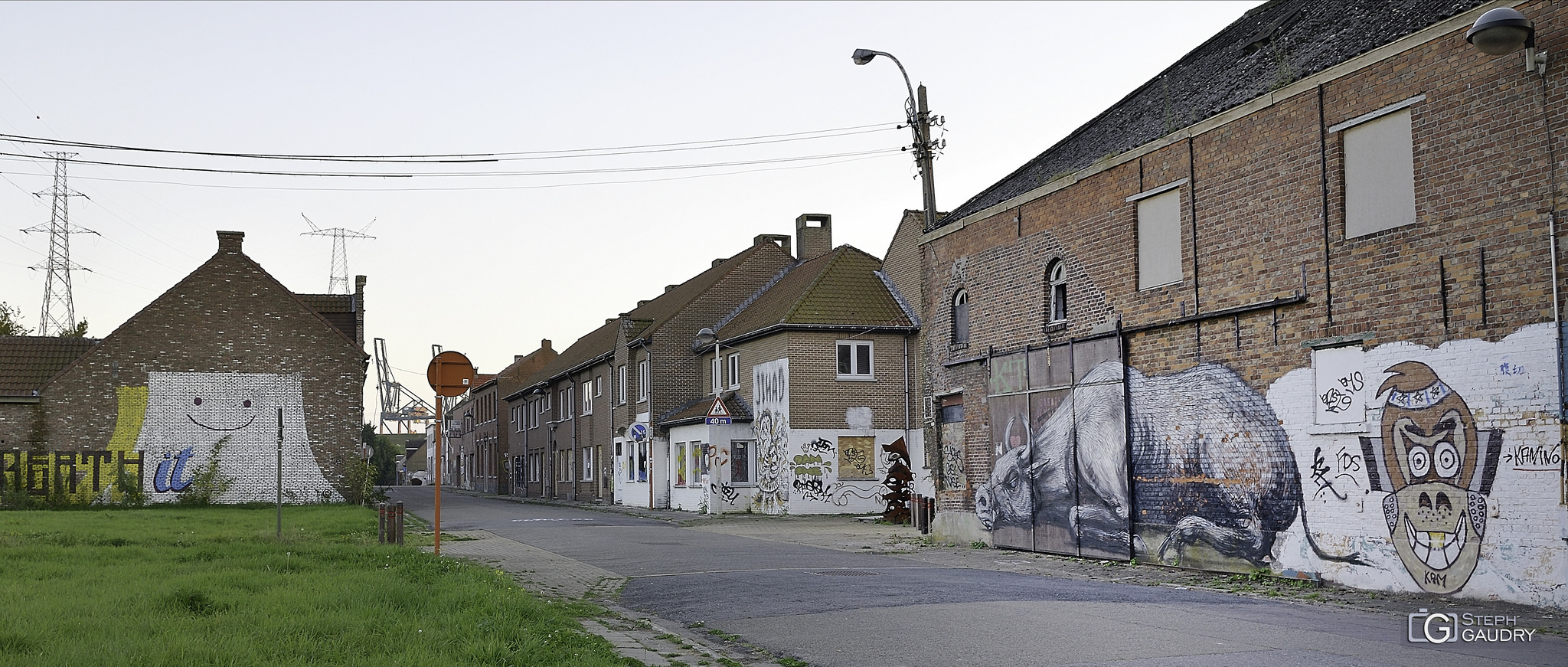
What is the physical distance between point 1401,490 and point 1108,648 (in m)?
5.63

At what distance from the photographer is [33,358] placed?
36.2 metres

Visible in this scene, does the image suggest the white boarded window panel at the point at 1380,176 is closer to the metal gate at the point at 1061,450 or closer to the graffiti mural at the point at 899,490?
the metal gate at the point at 1061,450

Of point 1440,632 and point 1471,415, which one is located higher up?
point 1471,415

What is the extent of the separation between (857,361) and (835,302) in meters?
1.83

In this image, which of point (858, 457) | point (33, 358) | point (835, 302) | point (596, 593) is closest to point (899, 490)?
point (858, 457)

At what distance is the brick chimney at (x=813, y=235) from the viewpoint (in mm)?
44438

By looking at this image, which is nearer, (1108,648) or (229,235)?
(1108,648)

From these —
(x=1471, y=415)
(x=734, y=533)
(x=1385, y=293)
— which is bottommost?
(x=734, y=533)

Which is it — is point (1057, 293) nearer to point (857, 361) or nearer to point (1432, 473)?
point (1432, 473)

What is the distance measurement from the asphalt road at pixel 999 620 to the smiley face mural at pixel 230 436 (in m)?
22.0

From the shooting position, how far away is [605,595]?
13.3 metres

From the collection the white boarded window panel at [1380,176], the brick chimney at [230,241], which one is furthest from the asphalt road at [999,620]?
the brick chimney at [230,241]

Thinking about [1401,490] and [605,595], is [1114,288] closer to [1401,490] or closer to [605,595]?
[1401,490]

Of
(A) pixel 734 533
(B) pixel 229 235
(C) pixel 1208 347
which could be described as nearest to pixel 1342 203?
(C) pixel 1208 347
